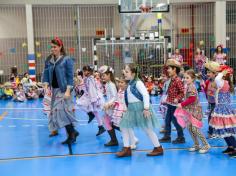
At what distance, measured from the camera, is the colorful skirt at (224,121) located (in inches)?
187

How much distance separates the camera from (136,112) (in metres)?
4.84

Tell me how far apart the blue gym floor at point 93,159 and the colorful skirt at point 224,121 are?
0.32 meters

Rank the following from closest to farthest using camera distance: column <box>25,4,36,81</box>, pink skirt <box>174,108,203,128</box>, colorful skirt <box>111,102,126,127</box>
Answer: pink skirt <box>174,108,203,128</box>, colorful skirt <box>111,102,126,127</box>, column <box>25,4,36,81</box>

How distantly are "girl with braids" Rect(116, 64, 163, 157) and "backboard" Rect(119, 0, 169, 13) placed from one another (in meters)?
7.41

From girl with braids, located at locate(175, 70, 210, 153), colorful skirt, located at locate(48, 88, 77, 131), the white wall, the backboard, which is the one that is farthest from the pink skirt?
the white wall

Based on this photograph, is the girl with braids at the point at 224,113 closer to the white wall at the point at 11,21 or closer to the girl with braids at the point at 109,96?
the girl with braids at the point at 109,96

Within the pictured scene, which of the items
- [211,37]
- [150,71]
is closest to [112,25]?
[150,71]

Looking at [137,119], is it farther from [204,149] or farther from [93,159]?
[204,149]

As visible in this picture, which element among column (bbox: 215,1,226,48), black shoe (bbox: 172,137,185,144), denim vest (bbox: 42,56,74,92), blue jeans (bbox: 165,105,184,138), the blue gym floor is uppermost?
column (bbox: 215,1,226,48)

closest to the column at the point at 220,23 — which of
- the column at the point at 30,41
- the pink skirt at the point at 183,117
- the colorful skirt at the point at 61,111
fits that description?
the column at the point at 30,41

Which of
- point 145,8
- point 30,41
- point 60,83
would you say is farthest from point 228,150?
point 30,41

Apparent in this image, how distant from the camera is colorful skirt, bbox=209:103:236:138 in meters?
4.75

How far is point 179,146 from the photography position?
17.8ft

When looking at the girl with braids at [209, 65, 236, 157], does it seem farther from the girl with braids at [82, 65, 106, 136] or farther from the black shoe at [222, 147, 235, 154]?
the girl with braids at [82, 65, 106, 136]
